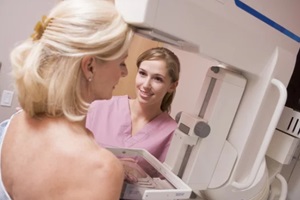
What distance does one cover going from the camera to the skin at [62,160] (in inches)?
25.7

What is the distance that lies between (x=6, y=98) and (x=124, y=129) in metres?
1.12

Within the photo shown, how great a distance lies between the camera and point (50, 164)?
26.1 inches

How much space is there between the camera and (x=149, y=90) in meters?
1.33

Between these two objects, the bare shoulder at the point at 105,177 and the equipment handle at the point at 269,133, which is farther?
the equipment handle at the point at 269,133

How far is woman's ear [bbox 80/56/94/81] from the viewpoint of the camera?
0.69 meters

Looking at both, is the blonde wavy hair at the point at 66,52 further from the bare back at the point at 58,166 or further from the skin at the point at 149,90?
the skin at the point at 149,90

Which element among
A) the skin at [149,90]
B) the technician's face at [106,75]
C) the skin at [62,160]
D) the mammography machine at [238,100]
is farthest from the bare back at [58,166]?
the skin at [149,90]

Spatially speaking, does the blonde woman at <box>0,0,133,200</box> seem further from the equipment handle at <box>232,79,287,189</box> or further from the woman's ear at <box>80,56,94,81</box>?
the equipment handle at <box>232,79,287,189</box>

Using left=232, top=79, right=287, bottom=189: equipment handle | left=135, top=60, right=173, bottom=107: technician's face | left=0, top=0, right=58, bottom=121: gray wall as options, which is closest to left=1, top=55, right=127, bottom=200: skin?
left=232, top=79, right=287, bottom=189: equipment handle

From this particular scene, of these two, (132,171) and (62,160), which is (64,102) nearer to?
(62,160)

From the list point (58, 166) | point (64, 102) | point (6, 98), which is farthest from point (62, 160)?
point (6, 98)

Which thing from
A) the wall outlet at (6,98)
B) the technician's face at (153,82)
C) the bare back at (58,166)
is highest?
the technician's face at (153,82)

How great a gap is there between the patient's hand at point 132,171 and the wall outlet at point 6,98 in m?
1.37

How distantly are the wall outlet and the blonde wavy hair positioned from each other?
1388mm
